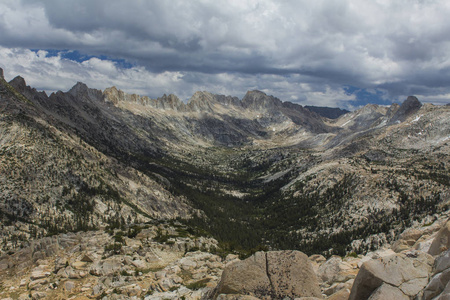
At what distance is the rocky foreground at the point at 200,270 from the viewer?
52.0 feet

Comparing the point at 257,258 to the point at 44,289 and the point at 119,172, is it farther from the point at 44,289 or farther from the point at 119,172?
the point at 119,172

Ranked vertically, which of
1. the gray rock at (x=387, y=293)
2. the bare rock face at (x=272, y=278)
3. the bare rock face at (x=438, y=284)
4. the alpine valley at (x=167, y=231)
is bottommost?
the alpine valley at (x=167, y=231)

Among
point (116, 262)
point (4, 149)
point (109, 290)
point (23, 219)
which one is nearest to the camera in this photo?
point (109, 290)

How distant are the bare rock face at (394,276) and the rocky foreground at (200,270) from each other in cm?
5

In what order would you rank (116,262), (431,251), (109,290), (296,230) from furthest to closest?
(296,230) → (116,262) → (109,290) → (431,251)

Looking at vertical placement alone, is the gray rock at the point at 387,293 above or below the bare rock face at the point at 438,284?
below

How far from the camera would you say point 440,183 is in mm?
150500

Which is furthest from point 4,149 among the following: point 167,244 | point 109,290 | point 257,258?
point 257,258

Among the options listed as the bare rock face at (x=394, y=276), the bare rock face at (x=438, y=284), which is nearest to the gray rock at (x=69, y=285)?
the bare rock face at (x=394, y=276)

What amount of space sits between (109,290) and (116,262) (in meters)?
7.60

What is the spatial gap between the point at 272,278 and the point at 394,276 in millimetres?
7938

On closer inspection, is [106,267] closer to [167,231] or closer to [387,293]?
[167,231]

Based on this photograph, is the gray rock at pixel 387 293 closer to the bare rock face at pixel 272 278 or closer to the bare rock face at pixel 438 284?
the bare rock face at pixel 438 284

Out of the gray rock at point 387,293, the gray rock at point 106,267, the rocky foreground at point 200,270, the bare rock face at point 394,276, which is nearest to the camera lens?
the gray rock at point 387,293
